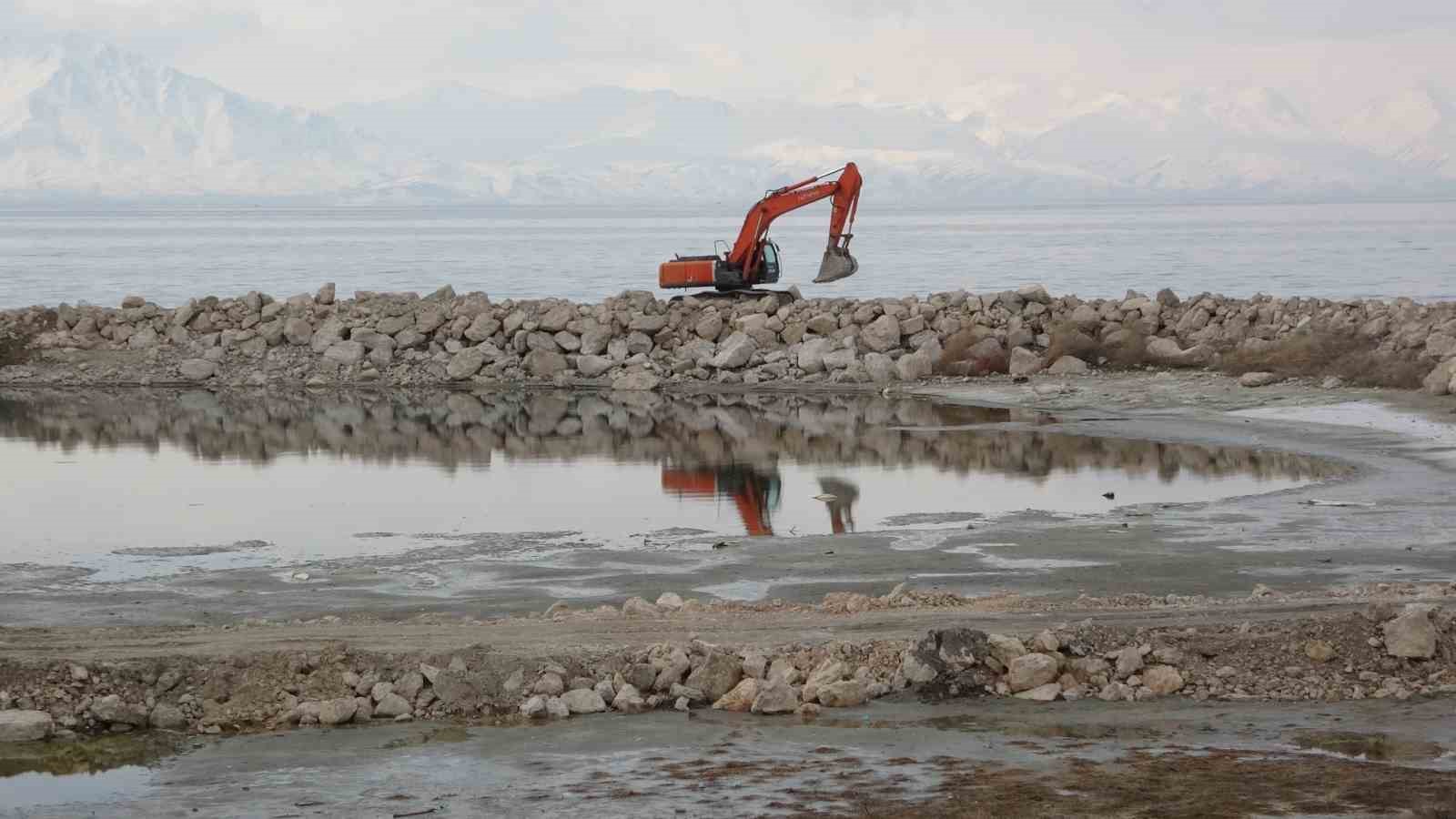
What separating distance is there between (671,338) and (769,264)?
308 cm

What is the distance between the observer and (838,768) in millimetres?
9156

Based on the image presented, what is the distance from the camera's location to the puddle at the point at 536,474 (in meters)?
16.3

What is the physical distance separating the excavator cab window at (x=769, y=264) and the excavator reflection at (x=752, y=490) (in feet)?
39.4

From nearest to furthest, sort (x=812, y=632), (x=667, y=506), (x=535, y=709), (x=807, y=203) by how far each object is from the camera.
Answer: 1. (x=535, y=709)
2. (x=812, y=632)
3. (x=667, y=506)
4. (x=807, y=203)

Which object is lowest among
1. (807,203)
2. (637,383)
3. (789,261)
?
(637,383)

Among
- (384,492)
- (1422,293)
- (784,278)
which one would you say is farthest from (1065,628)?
(784,278)

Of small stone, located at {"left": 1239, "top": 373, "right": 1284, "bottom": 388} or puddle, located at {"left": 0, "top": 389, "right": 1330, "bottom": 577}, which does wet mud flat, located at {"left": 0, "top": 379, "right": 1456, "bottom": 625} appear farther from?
small stone, located at {"left": 1239, "top": 373, "right": 1284, "bottom": 388}

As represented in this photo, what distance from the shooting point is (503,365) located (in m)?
30.0

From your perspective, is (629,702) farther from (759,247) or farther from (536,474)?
(759,247)

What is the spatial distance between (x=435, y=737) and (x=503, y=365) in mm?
20333

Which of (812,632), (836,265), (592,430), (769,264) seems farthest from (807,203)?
(812,632)

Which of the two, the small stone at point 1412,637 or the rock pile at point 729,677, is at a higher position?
the small stone at point 1412,637

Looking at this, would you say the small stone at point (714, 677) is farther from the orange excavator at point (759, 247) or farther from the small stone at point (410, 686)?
the orange excavator at point (759, 247)

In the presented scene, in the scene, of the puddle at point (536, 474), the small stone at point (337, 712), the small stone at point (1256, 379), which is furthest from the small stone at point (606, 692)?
the small stone at point (1256, 379)
